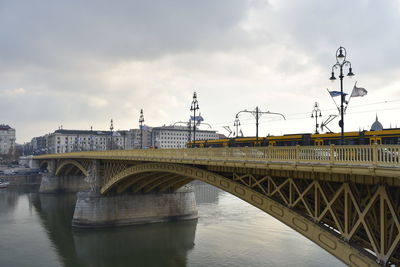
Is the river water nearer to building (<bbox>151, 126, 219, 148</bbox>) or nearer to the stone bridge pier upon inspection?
the stone bridge pier

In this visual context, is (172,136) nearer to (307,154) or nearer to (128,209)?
(128,209)

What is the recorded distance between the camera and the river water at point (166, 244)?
2666 cm

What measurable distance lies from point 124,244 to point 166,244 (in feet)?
12.8

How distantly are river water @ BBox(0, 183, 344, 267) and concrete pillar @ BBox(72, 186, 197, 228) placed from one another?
1.08 m

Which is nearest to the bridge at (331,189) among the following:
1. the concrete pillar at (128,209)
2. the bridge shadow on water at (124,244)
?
the bridge shadow on water at (124,244)

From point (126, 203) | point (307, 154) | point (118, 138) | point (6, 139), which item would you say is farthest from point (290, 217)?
point (6, 139)

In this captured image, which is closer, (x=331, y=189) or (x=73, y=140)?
(x=331, y=189)

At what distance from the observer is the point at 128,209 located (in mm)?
38188

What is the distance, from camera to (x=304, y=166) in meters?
12.9

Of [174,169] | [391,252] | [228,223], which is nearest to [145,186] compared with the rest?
[228,223]

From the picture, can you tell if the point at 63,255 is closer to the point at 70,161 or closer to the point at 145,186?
the point at 145,186

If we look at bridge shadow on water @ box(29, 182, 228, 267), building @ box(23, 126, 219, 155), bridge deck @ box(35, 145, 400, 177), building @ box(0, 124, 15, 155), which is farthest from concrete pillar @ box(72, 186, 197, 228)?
building @ box(0, 124, 15, 155)

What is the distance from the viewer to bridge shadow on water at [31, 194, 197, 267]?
28020 mm

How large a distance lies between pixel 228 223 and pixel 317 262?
1445cm
